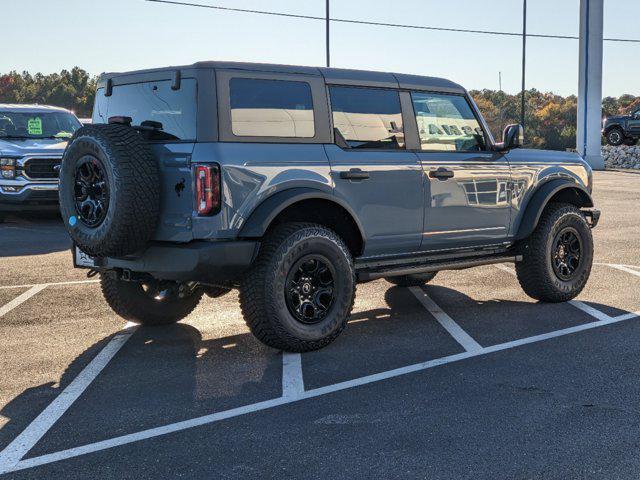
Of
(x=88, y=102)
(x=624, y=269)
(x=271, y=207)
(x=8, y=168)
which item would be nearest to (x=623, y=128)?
Answer: (x=8, y=168)

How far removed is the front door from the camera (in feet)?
22.6

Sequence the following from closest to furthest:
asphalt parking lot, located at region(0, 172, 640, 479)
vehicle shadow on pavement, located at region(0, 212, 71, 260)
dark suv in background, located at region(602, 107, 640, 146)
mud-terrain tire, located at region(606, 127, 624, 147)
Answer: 1. asphalt parking lot, located at region(0, 172, 640, 479)
2. vehicle shadow on pavement, located at region(0, 212, 71, 260)
3. dark suv in background, located at region(602, 107, 640, 146)
4. mud-terrain tire, located at region(606, 127, 624, 147)

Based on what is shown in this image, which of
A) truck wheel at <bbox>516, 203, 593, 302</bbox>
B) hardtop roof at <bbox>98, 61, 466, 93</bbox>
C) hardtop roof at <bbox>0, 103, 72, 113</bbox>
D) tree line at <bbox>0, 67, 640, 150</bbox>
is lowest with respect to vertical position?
truck wheel at <bbox>516, 203, 593, 302</bbox>

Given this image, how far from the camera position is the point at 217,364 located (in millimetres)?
5758

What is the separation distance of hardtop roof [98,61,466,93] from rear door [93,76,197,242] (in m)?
0.15

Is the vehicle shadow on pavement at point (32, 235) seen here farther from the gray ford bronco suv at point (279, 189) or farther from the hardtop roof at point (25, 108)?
the gray ford bronco suv at point (279, 189)

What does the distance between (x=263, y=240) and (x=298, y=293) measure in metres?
0.46

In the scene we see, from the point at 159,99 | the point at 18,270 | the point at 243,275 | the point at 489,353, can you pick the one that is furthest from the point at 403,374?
the point at 18,270

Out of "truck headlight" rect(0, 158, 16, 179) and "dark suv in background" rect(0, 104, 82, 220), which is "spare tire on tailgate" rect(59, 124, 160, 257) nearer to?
"dark suv in background" rect(0, 104, 82, 220)

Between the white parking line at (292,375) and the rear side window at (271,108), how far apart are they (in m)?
1.53

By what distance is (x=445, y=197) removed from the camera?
22.8ft

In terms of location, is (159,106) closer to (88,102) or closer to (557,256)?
(557,256)

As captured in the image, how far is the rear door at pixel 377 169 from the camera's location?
20.6 ft

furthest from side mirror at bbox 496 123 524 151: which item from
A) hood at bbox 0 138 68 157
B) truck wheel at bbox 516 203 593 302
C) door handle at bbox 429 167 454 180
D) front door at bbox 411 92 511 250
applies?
hood at bbox 0 138 68 157
